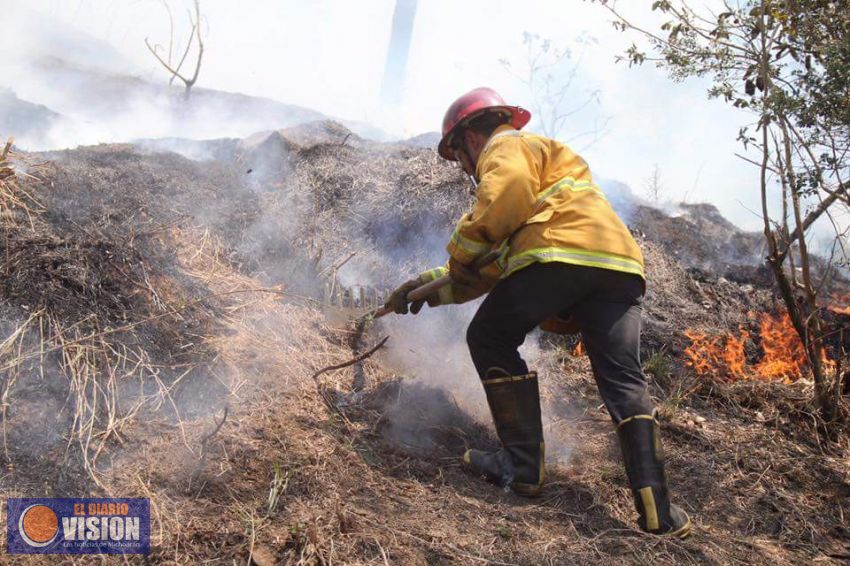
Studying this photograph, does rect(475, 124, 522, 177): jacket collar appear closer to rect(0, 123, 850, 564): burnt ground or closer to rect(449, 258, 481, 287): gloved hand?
rect(449, 258, 481, 287): gloved hand

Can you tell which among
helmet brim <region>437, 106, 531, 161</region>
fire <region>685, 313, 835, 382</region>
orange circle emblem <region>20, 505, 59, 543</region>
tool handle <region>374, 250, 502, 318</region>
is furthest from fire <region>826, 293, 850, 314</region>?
orange circle emblem <region>20, 505, 59, 543</region>

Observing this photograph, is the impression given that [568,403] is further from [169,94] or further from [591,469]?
[169,94]

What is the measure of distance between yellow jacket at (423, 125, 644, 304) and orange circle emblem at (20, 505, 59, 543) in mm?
2062

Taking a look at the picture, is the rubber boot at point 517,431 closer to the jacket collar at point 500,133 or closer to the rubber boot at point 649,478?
the rubber boot at point 649,478

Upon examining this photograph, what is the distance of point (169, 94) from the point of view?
39.0ft

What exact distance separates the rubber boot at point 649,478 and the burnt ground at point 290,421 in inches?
3.1

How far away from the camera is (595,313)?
→ 9.67 feet

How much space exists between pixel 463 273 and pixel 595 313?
0.69m

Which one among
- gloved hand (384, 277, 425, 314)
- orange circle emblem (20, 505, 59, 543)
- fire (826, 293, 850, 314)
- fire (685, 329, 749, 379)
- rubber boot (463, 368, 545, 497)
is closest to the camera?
orange circle emblem (20, 505, 59, 543)

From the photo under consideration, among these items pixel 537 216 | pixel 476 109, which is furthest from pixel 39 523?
pixel 476 109

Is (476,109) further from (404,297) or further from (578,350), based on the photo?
(578,350)

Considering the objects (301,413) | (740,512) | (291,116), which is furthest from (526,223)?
(291,116)

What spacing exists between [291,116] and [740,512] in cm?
1188

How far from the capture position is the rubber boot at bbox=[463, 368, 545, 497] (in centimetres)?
304
